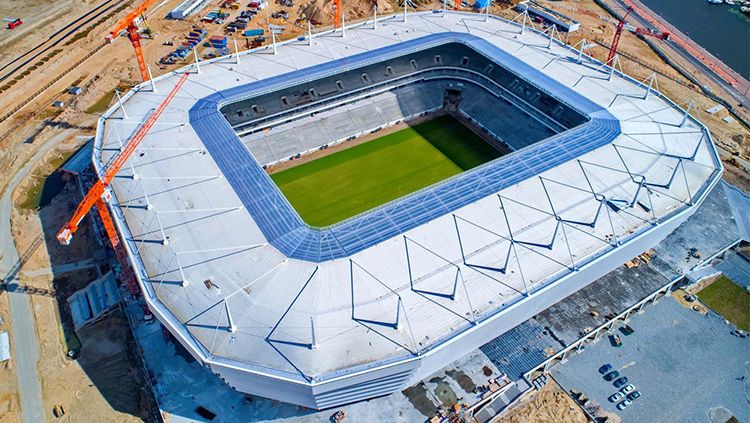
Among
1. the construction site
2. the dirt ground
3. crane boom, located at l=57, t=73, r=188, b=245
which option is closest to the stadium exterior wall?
the construction site

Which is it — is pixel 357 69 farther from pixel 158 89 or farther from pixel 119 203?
pixel 119 203

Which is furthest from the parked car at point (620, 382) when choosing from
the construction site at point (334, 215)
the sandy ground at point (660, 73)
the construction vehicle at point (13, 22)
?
the construction vehicle at point (13, 22)

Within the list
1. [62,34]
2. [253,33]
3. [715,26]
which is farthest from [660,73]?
[62,34]

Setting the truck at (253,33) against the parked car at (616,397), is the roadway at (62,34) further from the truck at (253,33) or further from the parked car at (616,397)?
the parked car at (616,397)

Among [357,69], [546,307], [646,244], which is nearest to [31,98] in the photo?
[357,69]

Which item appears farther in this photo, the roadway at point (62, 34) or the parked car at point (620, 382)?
the roadway at point (62, 34)

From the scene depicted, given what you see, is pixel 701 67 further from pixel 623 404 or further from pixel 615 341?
pixel 623 404

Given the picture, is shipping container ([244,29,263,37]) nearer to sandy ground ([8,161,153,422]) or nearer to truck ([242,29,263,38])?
truck ([242,29,263,38])
